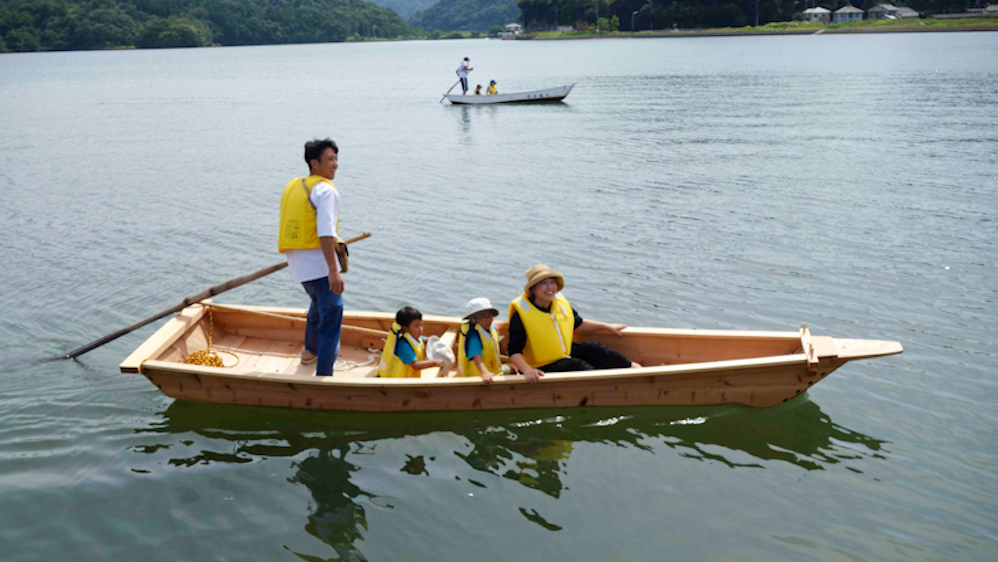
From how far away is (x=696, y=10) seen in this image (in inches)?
4414

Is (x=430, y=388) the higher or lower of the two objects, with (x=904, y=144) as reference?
lower

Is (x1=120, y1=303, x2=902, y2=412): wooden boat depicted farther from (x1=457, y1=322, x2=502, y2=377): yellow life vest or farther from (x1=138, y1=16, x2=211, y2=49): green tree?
(x1=138, y1=16, x2=211, y2=49): green tree

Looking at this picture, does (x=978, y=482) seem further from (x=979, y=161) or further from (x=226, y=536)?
(x=979, y=161)

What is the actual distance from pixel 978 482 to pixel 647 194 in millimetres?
10592

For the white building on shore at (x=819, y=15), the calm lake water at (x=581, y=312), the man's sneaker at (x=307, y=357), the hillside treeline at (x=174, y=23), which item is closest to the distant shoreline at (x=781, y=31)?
the white building on shore at (x=819, y=15)

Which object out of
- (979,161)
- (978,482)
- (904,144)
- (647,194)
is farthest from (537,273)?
(904,144)

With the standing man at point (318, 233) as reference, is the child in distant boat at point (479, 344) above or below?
below

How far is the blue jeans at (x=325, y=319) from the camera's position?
7125mm

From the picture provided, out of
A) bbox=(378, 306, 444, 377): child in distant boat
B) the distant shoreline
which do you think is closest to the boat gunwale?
bbox=(378, 306, 444, 377): child in distant boat

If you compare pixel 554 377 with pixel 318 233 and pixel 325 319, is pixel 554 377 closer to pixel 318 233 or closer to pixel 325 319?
pixel 325 319

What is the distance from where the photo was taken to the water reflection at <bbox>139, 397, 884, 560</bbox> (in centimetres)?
667

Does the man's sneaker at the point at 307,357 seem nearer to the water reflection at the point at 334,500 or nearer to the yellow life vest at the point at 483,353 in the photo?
the water reflection at the point at 334,500

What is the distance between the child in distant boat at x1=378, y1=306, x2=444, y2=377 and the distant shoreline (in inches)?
3806

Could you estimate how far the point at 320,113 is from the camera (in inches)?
1395
